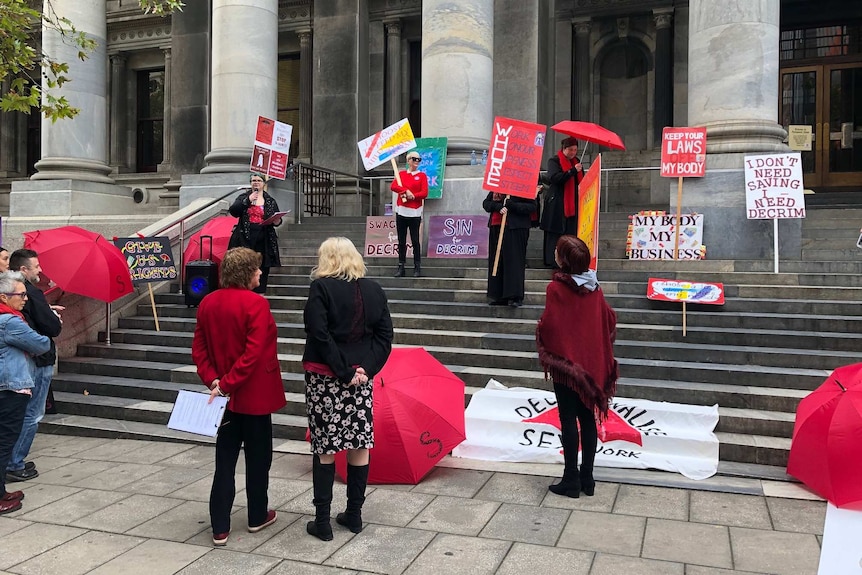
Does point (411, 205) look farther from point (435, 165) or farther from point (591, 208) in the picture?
point (591, 208)

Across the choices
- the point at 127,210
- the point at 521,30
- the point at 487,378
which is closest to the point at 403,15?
the point at 521,30

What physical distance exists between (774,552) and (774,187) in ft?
23.6

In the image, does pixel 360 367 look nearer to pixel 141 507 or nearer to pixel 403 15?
pixel 141 507

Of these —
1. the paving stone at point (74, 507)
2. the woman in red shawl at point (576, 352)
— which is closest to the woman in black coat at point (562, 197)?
the woman in red shawl at point (576, 352)

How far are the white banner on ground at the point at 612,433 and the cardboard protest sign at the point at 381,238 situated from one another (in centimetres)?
615

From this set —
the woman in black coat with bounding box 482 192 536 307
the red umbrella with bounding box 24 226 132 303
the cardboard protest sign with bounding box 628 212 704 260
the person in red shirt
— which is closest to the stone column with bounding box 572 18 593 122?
the cardboard protest sign with bounding box 628 212 704 260

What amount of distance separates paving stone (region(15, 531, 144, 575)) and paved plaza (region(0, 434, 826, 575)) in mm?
12

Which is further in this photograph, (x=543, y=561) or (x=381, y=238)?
(x=381, y=238)

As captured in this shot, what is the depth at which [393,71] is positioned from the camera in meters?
19.8

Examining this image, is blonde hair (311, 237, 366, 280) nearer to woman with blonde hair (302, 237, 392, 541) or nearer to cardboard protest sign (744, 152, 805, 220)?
woman with blonde hair (302, 237, 392, 541)

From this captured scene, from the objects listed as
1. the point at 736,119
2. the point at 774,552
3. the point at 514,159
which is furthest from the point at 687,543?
the point at 736,119

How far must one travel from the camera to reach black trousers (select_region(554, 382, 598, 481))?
18.1 feet

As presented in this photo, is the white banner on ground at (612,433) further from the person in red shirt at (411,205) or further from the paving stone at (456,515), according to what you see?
the person in red shirt at (411,205)

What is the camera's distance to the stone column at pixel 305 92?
809 inches
